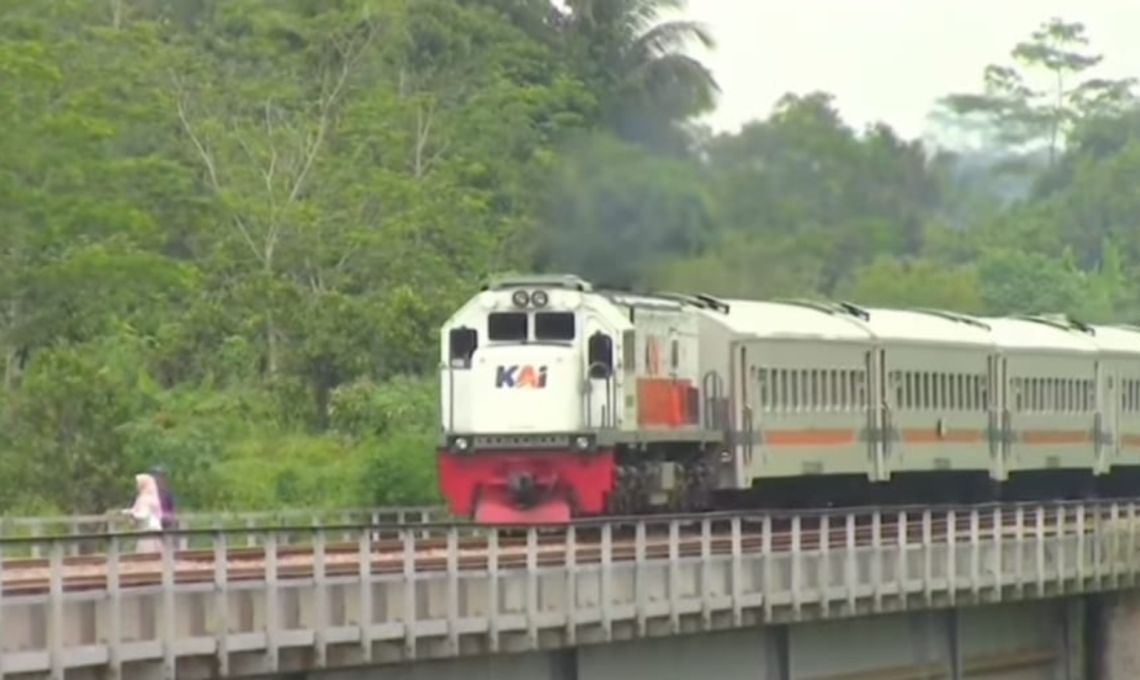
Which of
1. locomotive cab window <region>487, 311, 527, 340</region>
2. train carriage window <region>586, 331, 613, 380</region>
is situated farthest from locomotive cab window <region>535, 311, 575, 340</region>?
train carriage window <region>586, 331, 613, 380</region>

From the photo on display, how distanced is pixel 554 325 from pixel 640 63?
91.0ft

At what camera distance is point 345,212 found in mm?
76375

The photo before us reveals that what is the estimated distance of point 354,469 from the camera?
60.6 metres

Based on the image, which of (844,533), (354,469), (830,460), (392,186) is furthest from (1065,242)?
(844,533)

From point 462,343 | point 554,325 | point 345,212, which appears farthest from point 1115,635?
point 345,212

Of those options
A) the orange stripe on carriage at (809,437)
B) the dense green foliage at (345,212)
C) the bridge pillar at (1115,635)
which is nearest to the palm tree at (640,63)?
the dense green foliage at (345,212)

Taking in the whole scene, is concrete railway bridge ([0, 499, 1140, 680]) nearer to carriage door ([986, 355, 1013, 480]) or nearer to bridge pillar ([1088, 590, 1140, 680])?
bridge pillar ([1088, 590, 1140, 680])

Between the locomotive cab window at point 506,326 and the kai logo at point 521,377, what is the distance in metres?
0.63

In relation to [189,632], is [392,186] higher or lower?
higher

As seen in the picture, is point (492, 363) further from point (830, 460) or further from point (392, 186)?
point (392, 186)

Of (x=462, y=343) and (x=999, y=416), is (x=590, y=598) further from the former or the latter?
(x=999, y=416)

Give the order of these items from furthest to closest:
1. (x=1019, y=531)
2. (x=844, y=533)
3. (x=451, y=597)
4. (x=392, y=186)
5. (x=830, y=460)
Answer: (x=392, y=186)
(x=830, y=460)
(x=1019, y=531)
(x=844, y=533)
(x=451, y=597)

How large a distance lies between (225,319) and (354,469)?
1232cm

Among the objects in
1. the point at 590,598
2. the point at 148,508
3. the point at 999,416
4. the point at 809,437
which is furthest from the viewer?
the point at 999,416
